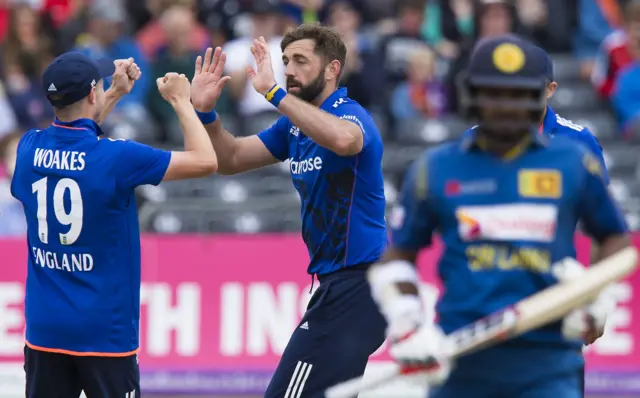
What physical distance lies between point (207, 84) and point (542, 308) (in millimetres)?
3026

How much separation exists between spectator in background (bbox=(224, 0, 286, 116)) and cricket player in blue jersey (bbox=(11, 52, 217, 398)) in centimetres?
755

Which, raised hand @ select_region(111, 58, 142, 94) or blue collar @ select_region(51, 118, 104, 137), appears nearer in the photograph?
blue collar @ select_region(51, 118, 104, 137)

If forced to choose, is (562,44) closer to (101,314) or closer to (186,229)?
(186,229)

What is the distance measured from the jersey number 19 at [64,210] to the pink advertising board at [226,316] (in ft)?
15.4

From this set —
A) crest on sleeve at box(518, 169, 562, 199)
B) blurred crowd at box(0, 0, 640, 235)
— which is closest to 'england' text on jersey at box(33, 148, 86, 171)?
crest on sleeve at box(518, 169, 562, 199)

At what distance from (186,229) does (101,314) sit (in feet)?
17.8

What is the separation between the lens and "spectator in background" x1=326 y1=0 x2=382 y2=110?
571 inches

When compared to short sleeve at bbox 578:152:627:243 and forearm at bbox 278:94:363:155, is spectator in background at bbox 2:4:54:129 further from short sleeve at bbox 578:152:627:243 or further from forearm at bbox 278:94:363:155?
short sleeve at bbox 578:152:627:243

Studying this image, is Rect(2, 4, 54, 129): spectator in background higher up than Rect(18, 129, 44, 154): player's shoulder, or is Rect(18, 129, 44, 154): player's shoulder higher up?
Rect(2, 4, 54, 129): spectator in background

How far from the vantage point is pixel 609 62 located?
49.3ft

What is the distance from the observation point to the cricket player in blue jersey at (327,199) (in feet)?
22.7

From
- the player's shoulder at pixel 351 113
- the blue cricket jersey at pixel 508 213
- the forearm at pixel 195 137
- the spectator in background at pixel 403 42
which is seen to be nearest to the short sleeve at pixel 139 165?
the forearm at pixel 195 137

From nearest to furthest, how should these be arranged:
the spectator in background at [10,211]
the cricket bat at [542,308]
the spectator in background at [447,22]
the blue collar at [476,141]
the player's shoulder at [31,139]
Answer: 1. the cricket bat at [542,308]
2. the blue collar at [476,141]
3. the player's shoulder at [31,139]
4. the spectator in background at [10,211]
5. the spectator in background at [447,22]

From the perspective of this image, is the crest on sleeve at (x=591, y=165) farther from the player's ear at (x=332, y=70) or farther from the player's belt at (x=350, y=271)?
the player's ear at (x=332, y=70)
